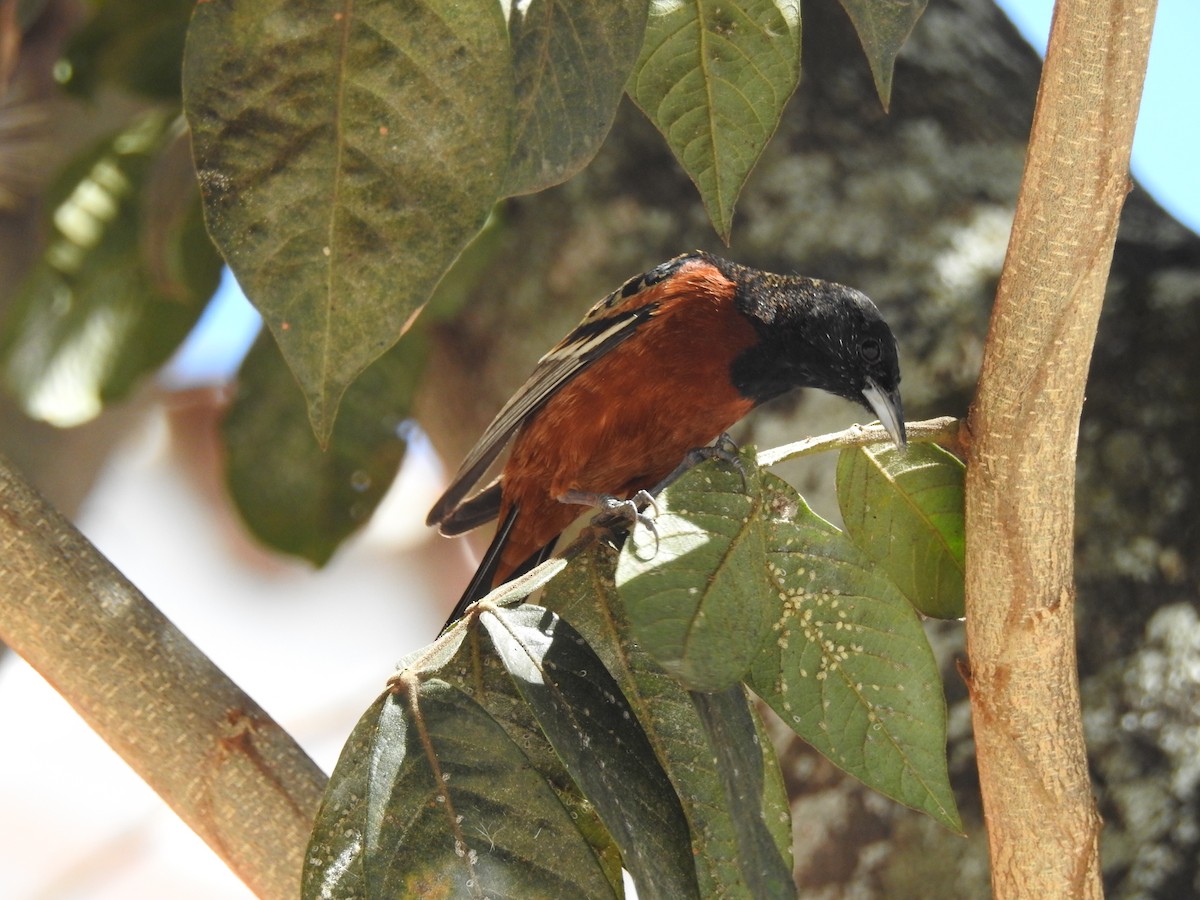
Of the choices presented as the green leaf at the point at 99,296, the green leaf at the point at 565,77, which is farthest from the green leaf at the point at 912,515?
the green leaf at the point at 99,296

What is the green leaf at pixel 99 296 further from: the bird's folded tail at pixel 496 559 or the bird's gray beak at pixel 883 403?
the bird's gray beak at pixel 883 403

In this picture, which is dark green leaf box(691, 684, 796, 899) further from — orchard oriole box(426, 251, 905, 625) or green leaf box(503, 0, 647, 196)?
orchard oriole box(426, 251, 905, 625)

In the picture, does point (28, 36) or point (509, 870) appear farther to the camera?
point (28, 36)

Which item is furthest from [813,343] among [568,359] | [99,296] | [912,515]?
[99,296]

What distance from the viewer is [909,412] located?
2.27m

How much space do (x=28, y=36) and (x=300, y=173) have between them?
11.6 feet

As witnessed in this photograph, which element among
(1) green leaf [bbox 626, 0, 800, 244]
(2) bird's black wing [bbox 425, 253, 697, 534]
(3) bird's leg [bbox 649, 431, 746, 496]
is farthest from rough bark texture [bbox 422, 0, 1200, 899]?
(1) green leaf [bbox 626, 0, 800, 244]

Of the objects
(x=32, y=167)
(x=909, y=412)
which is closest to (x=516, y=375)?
(x=909, y=412)

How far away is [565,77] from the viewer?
3.73ft

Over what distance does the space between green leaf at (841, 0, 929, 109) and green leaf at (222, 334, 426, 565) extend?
188 cm

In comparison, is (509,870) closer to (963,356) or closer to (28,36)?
(963,356)

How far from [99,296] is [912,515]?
2.37 metres

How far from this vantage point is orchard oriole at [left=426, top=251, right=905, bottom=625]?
88.4 inches

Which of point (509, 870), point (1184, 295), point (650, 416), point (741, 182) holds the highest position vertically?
point (741, 182)
